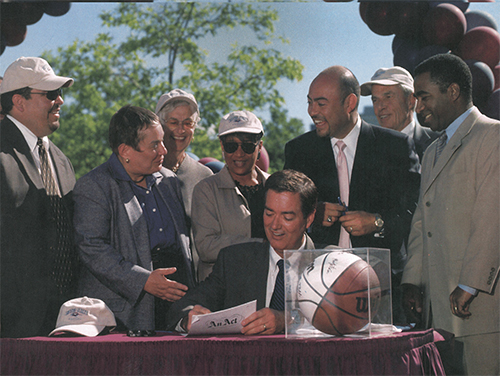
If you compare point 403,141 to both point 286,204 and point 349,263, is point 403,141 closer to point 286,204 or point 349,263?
point 286,204

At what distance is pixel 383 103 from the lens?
159 inches

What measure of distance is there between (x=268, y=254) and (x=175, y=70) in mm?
3856

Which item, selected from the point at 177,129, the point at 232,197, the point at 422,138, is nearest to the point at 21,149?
the point at 177,129

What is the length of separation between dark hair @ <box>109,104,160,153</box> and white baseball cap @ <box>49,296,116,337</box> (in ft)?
3.35

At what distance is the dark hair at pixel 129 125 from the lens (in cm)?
316

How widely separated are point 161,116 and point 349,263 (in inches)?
83.6

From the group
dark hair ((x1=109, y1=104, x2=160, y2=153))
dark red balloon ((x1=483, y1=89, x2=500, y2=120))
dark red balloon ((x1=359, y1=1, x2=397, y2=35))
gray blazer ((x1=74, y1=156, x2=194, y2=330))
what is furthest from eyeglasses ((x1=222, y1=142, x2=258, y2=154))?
dark red balloon ((x1=483, y1=89, x2=500, y2=120))

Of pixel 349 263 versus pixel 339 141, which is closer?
pixel 349 263

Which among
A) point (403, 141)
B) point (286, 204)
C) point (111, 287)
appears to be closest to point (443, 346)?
point (286, 204)

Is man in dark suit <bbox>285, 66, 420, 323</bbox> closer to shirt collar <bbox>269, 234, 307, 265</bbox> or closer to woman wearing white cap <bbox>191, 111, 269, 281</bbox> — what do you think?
woman wearing white cap <bbox>191, 111, 269, 281</bbox>

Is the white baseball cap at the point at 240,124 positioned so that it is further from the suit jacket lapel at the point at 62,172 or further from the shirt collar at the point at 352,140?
the suit jacket lapel at the point at 62,172

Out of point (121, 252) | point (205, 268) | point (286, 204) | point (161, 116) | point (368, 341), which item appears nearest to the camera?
point (368, 341)

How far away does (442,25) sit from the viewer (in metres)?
4.40

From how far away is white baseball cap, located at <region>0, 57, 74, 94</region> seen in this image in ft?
10.7
